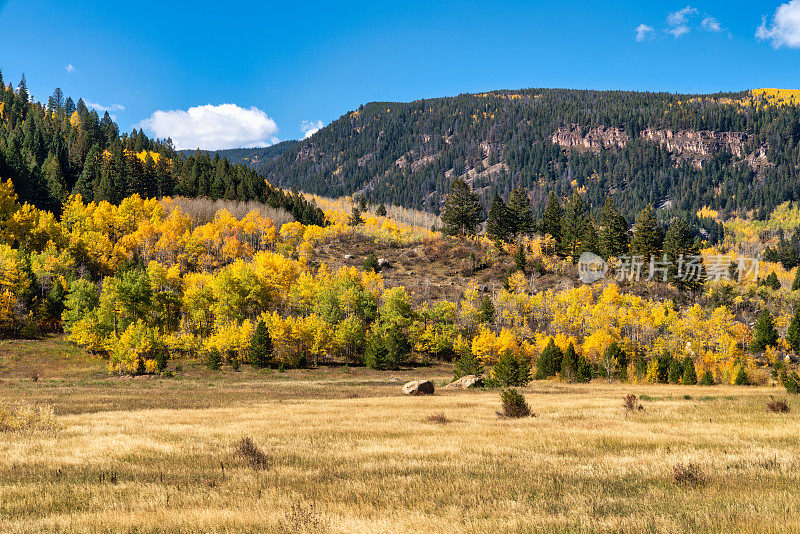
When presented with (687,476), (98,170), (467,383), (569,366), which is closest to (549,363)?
(569,366)

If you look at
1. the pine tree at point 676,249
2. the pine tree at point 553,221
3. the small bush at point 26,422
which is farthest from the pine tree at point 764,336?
the small bush at point 26,422

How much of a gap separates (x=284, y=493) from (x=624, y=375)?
197 ft

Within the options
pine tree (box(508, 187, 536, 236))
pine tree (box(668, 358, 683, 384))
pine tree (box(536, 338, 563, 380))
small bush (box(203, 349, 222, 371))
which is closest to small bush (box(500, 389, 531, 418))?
pine tree (box(536, 338, 563, 380))

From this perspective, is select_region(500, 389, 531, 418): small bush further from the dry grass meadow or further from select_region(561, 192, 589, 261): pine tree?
select_region(561, 192, 589, 261): pine tree

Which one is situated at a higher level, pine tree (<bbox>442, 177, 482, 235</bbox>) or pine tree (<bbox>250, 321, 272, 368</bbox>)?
pine tree (<bbox>442, 177, 482, 235</bbox>)

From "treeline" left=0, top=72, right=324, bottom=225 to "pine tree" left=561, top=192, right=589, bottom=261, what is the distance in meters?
74.8

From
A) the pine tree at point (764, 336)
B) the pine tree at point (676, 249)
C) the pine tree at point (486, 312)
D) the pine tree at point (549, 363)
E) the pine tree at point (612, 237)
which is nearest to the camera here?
the pine tree at point (549, 363)

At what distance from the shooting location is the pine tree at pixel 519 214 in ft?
411

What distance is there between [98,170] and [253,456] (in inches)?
5654

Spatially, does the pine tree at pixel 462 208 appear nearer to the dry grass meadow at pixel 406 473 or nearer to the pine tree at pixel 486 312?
the pine tree at pixel 486 312

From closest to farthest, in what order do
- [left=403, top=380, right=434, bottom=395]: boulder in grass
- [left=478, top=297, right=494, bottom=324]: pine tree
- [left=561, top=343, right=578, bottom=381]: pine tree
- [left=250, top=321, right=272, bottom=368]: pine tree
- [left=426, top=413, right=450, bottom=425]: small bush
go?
[left=426, top=413, right=450, bottom=425]: small bush, [left=403, top=380, right=434, bottom=395]: boulder in grass, [left=561, top=343, right=578, bottom=381]: pine tree, [left=250, top=321, right=272, bottom=368]: pine tree, [left=478, top=297, right=494, bottom=324]: pine tree

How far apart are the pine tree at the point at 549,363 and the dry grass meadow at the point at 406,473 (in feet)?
132

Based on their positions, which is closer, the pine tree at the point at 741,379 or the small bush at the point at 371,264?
the pine tree at the point at 741,379

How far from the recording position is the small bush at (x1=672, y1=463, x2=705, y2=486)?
34.9 feet
